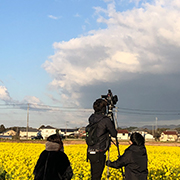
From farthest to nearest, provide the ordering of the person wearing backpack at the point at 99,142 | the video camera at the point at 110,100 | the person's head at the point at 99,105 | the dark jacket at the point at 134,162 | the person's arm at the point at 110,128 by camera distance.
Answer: the video camera at the point at 110,100
the person's head at the point at 99,105
the person wearing backpack at the point at 99,142
the person's arm at the point at 110,128
the dark jacket at the point at 134,162

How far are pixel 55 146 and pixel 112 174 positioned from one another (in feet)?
16.4

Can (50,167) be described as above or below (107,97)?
below

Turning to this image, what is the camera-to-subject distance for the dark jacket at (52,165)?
4809mm

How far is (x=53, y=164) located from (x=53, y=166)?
0.03 m

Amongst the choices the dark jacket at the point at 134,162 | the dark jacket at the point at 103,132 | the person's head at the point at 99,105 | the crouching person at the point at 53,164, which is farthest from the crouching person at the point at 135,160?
the crouching person at the point at 53,164

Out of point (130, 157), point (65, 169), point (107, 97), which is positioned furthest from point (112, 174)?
point (65, 169)

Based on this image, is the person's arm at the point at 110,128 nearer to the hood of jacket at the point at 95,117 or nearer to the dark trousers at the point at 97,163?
the hood of jacket at the point at 95,117

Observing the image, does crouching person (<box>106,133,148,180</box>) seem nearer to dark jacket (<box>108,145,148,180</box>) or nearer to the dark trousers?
dark jacket (<box>108,145,148,180</box>)

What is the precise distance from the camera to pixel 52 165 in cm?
482

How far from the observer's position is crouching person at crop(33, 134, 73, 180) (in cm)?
481

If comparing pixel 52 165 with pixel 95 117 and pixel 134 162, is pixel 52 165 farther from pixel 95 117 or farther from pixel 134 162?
pixel 95 117

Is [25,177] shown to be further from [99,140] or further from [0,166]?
[99,140]

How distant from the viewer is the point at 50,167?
189 inches

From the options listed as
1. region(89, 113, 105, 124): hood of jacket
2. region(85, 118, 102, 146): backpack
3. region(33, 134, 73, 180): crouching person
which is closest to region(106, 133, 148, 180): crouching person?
region(85, 118, 102, 146): backpack
